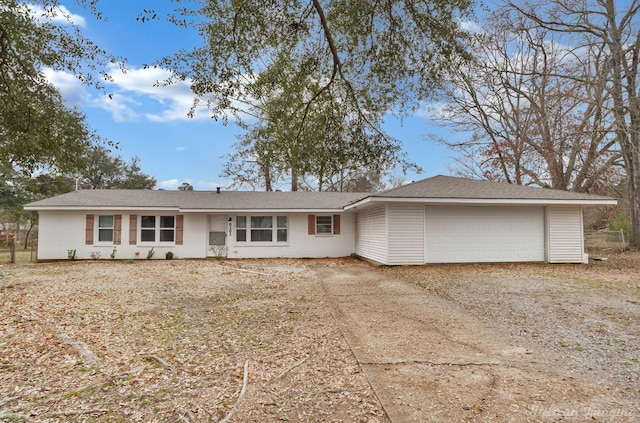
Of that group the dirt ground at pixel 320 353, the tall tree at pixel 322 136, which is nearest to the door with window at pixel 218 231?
the dirt ground at pixel 320 353

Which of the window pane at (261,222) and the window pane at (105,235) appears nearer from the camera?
the window pane at (105,235)

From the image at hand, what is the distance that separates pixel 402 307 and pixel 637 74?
1730 centimetres

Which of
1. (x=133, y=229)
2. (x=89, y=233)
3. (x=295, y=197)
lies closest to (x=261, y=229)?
(x=295, y=197)

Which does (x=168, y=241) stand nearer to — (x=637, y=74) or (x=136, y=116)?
(x=136, y=116)

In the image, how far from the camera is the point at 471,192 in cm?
1235

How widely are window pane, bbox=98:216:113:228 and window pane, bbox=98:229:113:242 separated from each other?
0.20 metres

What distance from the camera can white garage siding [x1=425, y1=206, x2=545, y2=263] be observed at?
12273mm

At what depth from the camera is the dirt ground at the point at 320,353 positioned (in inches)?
113

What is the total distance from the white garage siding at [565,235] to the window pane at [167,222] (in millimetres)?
14334

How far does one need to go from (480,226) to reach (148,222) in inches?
506

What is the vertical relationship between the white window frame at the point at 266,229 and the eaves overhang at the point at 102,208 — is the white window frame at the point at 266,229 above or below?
below

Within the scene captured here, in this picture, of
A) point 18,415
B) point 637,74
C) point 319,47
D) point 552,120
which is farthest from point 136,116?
point 637,74

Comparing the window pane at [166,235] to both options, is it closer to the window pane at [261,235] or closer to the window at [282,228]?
the window pane at [261,235]

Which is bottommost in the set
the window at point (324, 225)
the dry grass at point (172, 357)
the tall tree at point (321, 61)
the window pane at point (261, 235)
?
the dry grass at point (172, 357)
